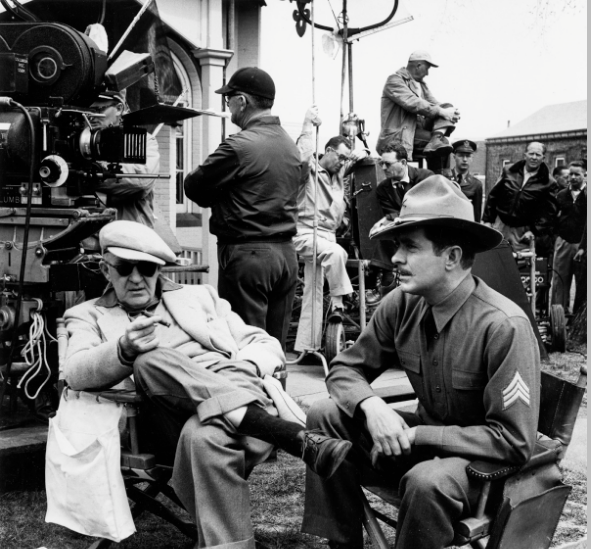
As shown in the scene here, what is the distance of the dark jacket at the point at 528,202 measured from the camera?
880 cm

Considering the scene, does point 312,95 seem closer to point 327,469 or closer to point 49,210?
point 49,210

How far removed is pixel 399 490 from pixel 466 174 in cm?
705

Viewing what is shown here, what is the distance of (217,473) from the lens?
2934 mm

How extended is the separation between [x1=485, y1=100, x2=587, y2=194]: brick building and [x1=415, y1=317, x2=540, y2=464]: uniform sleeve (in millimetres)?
4206

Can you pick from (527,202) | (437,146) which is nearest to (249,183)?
(437,146)

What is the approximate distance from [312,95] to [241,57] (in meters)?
1.21

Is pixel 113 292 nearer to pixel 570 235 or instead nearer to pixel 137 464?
pixel 137 464

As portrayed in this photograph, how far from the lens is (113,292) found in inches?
138

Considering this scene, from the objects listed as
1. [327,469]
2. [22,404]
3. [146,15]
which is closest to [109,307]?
[327,469]

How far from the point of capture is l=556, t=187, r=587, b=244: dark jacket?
30.5 ft

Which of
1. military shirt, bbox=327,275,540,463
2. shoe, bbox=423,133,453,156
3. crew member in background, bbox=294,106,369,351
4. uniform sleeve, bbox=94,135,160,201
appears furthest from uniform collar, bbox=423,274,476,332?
shoe, bbox=423,133,453,156

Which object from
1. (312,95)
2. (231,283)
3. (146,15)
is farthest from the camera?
(312,95)

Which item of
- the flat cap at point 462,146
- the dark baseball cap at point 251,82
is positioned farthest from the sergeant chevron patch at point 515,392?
the flat cap at point 462,146

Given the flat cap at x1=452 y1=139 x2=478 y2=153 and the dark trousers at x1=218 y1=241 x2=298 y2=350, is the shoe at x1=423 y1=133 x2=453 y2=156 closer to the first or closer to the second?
the flat cap at x1=452 y1=139 x2=478 y2=153
